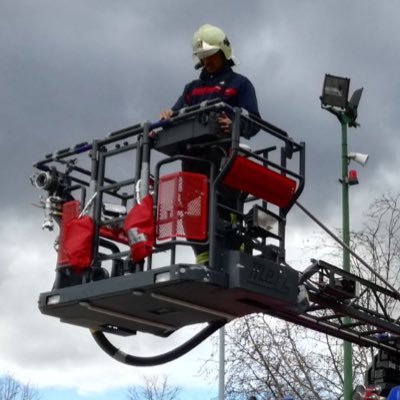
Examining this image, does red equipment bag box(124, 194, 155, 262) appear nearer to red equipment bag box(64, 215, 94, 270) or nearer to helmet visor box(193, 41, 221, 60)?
red equipment bag box(64, 215, 94, 270)

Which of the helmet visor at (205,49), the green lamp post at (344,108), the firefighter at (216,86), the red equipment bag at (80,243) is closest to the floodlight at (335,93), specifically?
the green lamp post at (344,108)

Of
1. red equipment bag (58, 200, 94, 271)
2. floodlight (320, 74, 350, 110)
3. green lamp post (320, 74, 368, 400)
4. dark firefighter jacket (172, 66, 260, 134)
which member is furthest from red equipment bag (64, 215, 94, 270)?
floodlight (320, 74, 350, 110)

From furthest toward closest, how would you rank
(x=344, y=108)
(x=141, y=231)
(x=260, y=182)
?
(x=344, y=108)
(x=260, y=182)
(x=141, y=231)

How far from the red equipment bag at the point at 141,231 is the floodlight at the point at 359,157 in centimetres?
984

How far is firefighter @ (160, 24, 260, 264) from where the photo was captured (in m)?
8.44

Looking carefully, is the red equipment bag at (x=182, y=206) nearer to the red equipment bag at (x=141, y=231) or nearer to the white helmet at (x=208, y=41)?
the red equipment bag at (x=141, y=231)

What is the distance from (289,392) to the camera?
78.6 feet

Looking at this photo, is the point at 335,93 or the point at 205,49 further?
the point at 335,93

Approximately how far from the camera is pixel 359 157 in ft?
56.3

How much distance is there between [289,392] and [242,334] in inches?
75.0

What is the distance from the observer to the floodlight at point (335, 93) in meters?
16.8

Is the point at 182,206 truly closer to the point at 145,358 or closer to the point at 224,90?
the point at 224,90

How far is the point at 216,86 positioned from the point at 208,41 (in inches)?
17.1

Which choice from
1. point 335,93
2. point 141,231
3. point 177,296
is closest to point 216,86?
point 141,231
